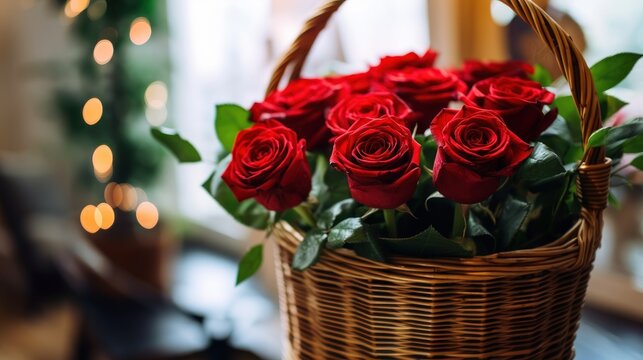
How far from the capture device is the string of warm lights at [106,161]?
2.34 m

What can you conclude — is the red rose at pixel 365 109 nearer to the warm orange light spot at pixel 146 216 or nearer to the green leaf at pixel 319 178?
the green leaf at pixel 319 178

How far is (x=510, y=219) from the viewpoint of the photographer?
1.77ft

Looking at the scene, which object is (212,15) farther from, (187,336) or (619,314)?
(619,314)

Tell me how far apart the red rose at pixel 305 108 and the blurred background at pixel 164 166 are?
0.42 metres

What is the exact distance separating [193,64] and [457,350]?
2428 millimetres

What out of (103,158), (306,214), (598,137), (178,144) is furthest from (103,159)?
(598,137)

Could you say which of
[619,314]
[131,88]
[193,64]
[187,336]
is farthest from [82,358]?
[619,314]

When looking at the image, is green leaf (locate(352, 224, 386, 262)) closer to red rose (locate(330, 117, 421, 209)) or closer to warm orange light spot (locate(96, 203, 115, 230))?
red rose (locate(330, 117, 421, 209))

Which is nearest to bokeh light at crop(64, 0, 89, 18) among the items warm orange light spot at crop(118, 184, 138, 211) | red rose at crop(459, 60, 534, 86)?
warm orange light spot at crop(118, 184, 138, 211)

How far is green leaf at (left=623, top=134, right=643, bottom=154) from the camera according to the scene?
55 centimetres

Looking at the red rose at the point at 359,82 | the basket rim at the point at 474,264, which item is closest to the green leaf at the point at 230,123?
the red rose at the point at 359,82

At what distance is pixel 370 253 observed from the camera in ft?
1.68

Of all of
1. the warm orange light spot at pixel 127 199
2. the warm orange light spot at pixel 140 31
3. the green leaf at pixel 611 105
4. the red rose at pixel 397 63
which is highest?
the red rose at pixel 397 63

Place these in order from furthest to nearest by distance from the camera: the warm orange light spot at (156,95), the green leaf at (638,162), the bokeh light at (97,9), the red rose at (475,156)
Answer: the warm orange light spot at (156,95), the bokeh light at (97,9), the green leaf at (638,162), the red rose at (475,156)
